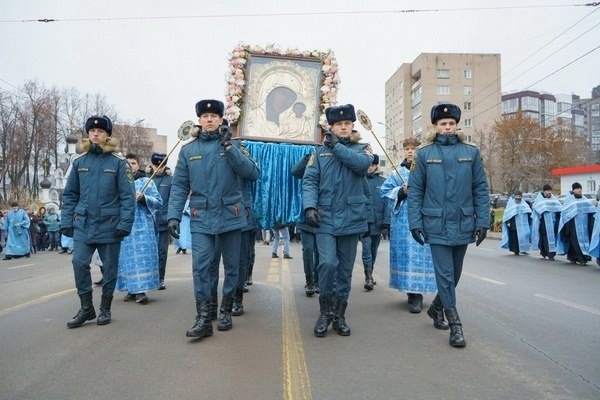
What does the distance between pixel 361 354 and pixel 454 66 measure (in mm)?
78612

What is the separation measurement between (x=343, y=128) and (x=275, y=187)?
1758 mm

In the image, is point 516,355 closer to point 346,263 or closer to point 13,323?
point 346,263

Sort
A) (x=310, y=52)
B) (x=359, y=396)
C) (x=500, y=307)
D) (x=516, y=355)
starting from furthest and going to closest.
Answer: (x=310, y=52)
(x=500, y=307)
(x=516, y=355)
(x=359, y=396)

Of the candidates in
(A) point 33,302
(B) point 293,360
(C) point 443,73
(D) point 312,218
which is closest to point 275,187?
(D) point 312,218

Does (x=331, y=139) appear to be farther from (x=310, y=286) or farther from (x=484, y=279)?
(x=484, y=279)

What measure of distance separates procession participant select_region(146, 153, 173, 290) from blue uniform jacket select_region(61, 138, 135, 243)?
1761 mm

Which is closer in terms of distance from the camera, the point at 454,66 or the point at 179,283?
the point at 179,283

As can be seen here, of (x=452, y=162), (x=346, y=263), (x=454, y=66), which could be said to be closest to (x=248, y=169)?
(x=346, y=263)

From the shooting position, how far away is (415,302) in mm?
6488

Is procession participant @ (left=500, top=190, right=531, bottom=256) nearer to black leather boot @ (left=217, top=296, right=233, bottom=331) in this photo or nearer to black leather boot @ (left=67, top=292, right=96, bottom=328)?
black leather boot @ (left=217, top=296, right=233, bottom=331)

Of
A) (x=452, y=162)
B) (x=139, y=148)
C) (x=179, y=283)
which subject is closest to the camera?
(x=452, y=162)

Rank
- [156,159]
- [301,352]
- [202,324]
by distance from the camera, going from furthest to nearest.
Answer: [156,159] → [202,324] → [301,352]

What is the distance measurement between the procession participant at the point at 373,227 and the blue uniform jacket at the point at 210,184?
10.4 feet

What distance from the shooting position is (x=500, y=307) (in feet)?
21.7
